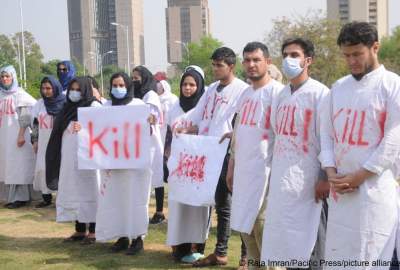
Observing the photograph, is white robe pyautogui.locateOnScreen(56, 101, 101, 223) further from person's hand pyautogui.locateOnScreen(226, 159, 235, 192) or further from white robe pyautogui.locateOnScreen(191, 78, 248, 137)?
person's hand pyautogui.locateOnScreen(226, 159, 235, 192)

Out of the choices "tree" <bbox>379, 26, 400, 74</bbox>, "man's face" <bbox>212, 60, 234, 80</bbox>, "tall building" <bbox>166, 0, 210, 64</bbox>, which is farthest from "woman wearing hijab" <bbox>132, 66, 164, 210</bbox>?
"tall building" <bbox>166, 0, 210, 64</bbox>

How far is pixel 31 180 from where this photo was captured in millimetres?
8555

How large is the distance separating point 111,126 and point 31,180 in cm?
342

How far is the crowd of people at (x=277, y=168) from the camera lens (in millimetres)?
3174

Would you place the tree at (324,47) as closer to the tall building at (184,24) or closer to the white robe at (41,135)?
the white robe at (41,135)

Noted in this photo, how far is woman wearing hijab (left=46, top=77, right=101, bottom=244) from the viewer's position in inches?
242

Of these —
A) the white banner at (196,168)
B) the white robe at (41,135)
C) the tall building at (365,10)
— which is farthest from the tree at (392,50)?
the white banner at (196,168)

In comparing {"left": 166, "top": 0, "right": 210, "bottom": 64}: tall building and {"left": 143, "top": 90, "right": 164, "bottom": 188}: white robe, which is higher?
{"left": 166, "top": 0, "right": 210, "bottom": 64}: tall building

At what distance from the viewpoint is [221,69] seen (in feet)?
16.5

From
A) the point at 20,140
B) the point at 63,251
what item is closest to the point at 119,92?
the point at 63,251

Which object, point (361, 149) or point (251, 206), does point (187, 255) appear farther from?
point (361, 149)

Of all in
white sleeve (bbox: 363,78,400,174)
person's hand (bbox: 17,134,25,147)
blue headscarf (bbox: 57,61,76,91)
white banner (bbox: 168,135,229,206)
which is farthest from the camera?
person's hand (bbox: 17,134,25,147)

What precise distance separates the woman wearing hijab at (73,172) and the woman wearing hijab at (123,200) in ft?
1.61

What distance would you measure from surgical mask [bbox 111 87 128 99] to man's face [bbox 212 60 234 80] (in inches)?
43.4
